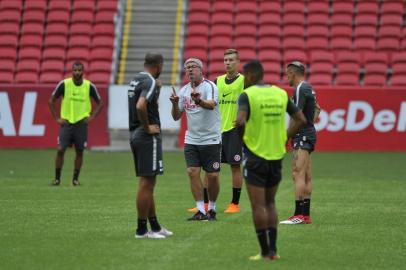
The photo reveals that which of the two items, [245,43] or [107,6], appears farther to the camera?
[107,6]

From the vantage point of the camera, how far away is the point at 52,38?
29.2 meters

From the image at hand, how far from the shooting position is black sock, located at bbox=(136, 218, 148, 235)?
35.7 feet

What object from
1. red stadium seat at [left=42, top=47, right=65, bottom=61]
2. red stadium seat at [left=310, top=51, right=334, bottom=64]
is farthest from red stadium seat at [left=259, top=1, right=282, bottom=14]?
red stadium seat at [left=42, top=47, right=65, bottom=61]

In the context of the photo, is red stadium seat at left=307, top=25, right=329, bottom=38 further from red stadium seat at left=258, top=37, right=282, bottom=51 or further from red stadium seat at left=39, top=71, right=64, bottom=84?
red stadium seat at left=39, top=71, right=64, bottom=84

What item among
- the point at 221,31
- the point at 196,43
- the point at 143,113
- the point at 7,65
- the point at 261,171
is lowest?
the point at 261,171

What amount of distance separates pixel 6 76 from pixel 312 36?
9250 millimetres

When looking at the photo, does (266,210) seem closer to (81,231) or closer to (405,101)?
(81,231)

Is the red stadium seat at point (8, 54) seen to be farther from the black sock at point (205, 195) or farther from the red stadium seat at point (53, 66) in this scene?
the black sock at point (205, 195)

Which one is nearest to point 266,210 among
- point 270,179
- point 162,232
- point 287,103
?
point 270,179

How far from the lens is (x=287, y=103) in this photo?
381 inches

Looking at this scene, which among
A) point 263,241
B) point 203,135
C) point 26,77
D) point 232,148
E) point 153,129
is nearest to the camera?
point 263,241

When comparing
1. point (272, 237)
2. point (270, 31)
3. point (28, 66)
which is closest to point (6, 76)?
point (28, 66)

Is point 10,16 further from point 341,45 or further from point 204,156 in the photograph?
point 204,156

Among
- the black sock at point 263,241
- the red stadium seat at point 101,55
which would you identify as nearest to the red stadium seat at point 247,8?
the red stadium seat at point 101,55
